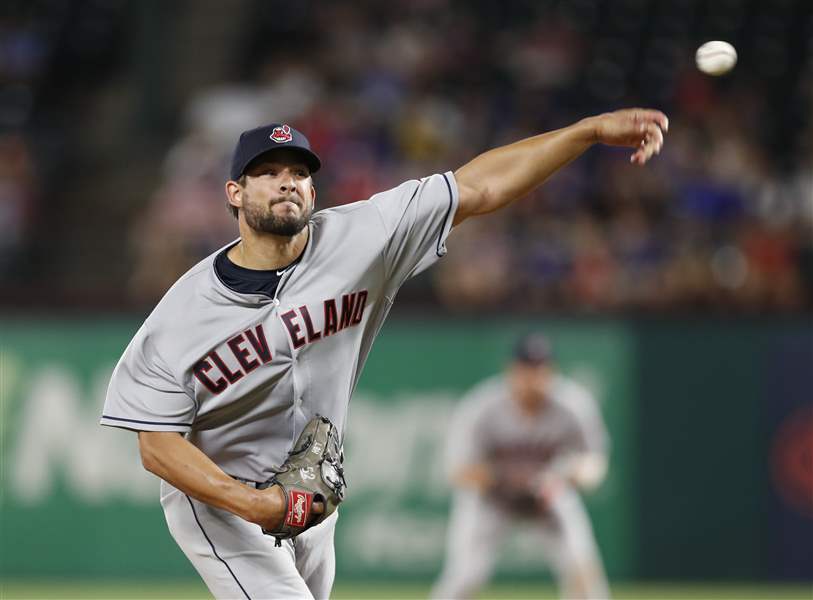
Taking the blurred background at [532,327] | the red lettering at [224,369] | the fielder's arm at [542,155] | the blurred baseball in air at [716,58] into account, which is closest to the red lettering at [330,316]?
the red lettering at [224,369]

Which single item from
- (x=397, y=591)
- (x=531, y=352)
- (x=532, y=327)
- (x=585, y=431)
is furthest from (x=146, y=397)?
(x=532, y=327)

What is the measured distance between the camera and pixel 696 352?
37.7ft

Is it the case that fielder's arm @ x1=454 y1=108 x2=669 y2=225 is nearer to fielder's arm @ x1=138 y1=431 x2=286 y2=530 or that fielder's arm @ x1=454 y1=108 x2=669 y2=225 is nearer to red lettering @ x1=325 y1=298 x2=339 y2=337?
red lettering @ x1=325 y1=298 x2=339 y2=337

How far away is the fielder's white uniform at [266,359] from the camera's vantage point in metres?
4.91

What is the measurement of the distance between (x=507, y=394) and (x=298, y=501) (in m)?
5.36

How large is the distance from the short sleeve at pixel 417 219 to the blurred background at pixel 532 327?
6008mm

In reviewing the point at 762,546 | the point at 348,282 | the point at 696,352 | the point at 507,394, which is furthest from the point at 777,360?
the point at 348,282

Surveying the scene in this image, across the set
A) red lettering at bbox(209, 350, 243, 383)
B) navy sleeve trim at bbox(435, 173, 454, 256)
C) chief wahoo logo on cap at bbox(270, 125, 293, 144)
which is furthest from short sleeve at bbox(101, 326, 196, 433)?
navy sleeve trim at bbox(435, 173, 454, 256)

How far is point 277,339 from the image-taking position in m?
4.99

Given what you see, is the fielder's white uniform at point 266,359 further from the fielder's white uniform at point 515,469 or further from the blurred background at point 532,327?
the blurred background at point 532,327

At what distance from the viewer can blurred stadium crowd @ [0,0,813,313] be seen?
1176cm

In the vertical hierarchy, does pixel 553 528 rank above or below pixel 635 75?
below

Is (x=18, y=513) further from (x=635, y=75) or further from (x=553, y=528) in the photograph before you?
(x=635, y=75)

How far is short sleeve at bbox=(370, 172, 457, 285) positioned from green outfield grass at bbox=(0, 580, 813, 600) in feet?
19.2
